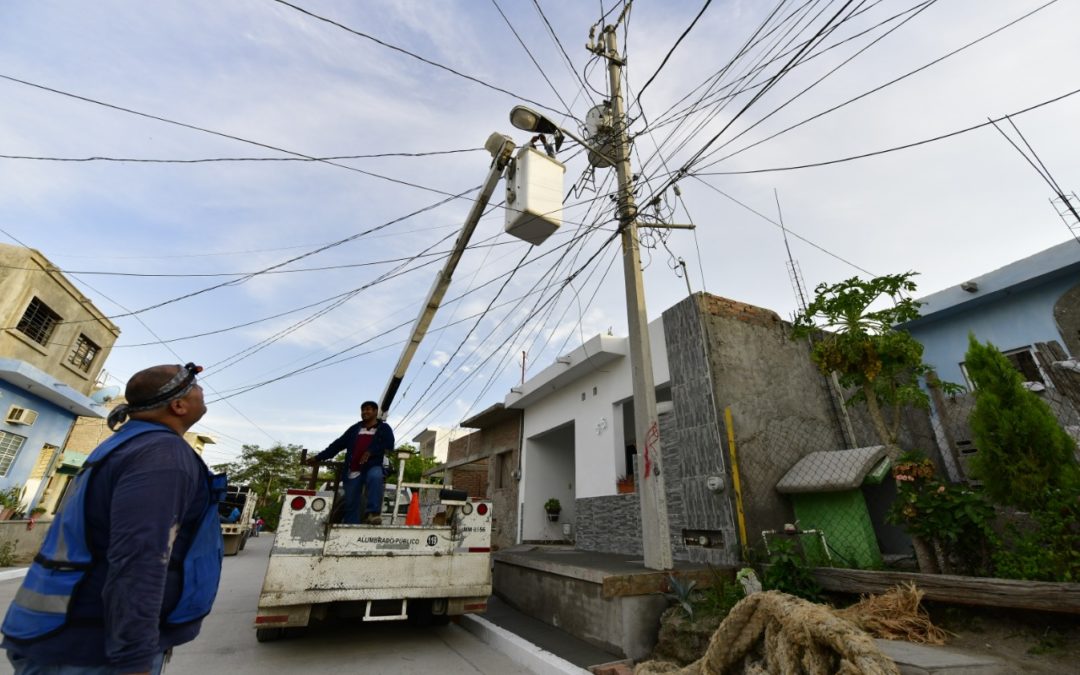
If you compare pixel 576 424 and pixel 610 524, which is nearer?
pixel 610 524

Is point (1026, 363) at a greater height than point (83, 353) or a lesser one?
lesser

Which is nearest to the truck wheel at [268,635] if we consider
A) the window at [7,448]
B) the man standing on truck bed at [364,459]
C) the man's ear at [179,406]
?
the man standing on truck bed at [364,459]

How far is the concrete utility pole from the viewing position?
5.32m

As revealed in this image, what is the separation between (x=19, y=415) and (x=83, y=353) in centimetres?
454

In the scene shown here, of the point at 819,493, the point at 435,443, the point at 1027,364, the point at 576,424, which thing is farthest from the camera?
the point at 435,443

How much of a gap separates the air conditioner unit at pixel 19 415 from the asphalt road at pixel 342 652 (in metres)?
A: 11.2

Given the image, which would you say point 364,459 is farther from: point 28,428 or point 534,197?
point 28,428

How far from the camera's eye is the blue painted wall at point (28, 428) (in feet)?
43.8

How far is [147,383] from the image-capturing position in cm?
193

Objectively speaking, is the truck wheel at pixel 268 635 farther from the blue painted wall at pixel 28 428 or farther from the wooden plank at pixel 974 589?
the blue painted wall at pixel 28 428

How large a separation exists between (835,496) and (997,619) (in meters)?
2.17


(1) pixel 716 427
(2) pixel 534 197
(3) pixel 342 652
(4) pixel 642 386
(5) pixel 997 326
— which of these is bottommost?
(3) pixel 342 652

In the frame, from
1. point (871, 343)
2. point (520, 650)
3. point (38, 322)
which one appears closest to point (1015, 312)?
point (871, 343)

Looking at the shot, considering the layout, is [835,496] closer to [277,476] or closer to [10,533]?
[10,533]
